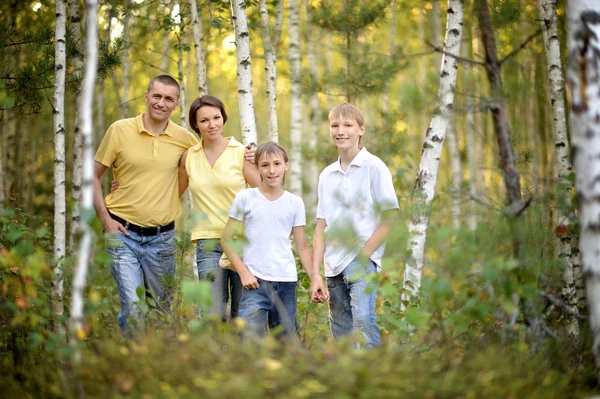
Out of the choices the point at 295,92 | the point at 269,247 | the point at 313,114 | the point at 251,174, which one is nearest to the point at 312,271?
the point at 269,247

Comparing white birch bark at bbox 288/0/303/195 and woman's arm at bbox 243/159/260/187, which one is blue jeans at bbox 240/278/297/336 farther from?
white birch bark at bbox 288/0/303/195

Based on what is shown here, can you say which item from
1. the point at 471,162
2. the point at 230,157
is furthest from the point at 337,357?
the point at 471,162

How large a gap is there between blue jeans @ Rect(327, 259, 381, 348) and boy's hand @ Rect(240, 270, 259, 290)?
545 mm

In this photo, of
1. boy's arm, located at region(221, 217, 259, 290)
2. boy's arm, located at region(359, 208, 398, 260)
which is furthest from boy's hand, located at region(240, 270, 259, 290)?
boy's arm, located at region(359, 208, 398, 260)

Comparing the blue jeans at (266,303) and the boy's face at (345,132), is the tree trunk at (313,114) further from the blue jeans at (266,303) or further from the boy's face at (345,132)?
the blue jeans at (266,303)

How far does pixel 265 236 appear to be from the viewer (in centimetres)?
428

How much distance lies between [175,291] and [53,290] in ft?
3.12

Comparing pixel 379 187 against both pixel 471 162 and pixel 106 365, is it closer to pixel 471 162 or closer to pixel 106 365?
pixel 106 365

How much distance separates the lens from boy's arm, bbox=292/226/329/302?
4207 millimetres

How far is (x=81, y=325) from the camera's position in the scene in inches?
122

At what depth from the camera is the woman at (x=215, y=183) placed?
14.7 feet

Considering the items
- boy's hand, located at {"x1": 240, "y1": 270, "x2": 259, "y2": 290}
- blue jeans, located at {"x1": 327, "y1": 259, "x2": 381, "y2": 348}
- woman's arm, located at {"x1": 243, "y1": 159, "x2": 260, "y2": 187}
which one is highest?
woman's arm, located at {"x1": 243, "y1": 159, "x2": 260, "y2": 187}

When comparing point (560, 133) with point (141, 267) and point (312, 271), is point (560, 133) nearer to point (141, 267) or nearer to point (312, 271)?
point (312, 271)

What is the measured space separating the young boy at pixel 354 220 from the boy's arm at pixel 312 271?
61 millimetres
